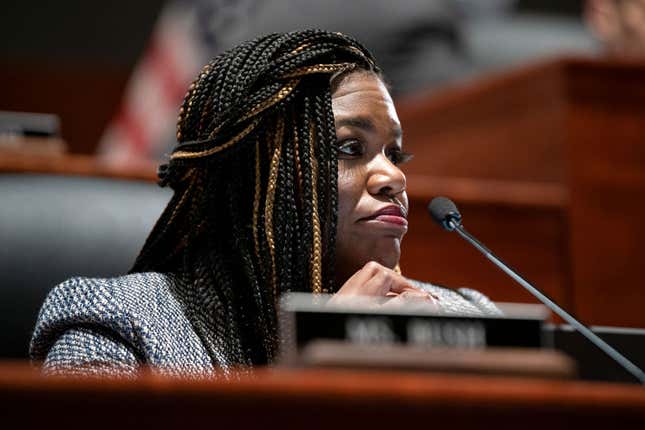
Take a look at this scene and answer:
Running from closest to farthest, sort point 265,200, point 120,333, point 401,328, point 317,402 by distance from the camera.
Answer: point 317,402
point 401,328
point 120,333
point 265,200

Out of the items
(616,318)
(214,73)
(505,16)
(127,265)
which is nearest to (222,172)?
(214,73)

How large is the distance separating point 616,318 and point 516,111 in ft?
1.94

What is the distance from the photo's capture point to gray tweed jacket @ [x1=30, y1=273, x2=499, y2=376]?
1.26 meters

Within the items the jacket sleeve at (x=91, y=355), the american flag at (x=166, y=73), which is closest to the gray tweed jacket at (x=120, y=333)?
the jacket sleeve at (x=91, y=355)

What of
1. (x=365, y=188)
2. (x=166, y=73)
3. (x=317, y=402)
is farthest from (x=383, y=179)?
(x=166, y=73)

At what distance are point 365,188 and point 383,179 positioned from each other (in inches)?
1.0

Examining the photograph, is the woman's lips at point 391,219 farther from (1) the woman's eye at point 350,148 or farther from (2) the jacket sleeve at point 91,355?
(2) the jacket sleeve at point 91,355

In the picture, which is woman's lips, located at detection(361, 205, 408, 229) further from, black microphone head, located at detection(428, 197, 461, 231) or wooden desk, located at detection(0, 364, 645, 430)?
wooden desk, located at detection(0, 364, 645, 430)

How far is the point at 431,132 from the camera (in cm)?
299

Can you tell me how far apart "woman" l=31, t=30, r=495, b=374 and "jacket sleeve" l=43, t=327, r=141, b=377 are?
0.05 metres

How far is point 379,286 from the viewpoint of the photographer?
1.31m

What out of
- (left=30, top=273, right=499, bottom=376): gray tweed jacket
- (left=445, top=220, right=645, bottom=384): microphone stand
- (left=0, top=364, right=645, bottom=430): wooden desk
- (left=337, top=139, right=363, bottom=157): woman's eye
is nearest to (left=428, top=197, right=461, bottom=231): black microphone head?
(left=445, top=220, right=645, bottom=384): microphone stand

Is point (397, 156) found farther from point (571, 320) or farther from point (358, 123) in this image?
point (571, 320)

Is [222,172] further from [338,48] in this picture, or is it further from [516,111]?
[516,111]
